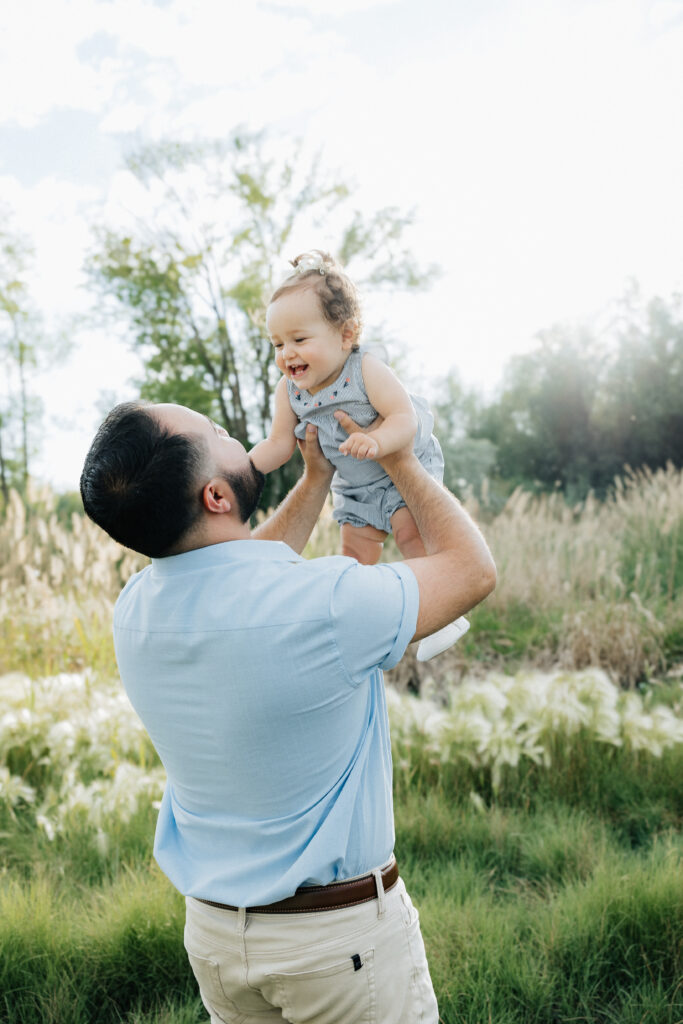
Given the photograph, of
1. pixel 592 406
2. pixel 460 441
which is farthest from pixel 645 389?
pixel 460 441

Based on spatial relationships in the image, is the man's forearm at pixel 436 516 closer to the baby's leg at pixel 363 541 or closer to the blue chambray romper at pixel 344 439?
the blue chambray romper at pixel 344 439

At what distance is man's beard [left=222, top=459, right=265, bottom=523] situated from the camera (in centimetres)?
174

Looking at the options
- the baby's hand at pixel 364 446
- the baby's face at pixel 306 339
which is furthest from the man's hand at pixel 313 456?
the baby's hand at pixel 364 446

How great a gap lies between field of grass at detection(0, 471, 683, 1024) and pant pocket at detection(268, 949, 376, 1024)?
3.69ft

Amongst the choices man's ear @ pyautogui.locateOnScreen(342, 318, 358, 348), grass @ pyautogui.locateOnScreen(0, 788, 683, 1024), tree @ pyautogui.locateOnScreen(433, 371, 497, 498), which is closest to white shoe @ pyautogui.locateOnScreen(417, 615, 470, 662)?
man's ear @ pyautogui.locateOnScreen(342, 318, 358, 348)

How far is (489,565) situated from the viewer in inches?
70.2

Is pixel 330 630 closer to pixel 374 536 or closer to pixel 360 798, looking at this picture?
pixel 360 798

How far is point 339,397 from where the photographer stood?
7.77ft

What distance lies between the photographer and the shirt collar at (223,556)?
1.65 m

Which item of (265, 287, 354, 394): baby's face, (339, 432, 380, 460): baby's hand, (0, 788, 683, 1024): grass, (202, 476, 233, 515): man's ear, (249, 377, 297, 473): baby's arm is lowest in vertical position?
(0, 788, 683, 1024): grass

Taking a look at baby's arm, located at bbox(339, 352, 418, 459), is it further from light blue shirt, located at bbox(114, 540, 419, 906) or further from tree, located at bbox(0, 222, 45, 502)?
tree, located at bbox(0, 222, 45, 502)

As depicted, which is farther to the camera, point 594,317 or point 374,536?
point 594,317

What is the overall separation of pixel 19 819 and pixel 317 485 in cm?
273

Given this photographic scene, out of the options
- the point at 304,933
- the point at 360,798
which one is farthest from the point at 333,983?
the point at 360,798
